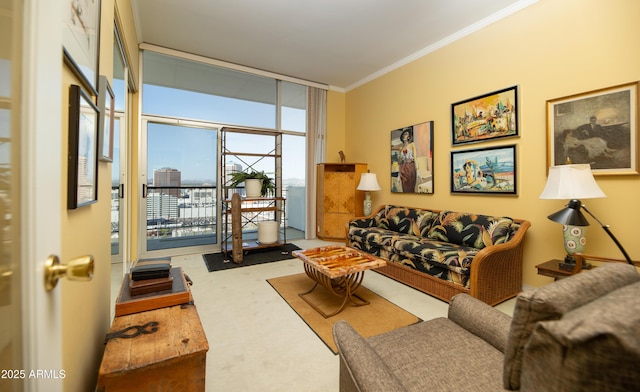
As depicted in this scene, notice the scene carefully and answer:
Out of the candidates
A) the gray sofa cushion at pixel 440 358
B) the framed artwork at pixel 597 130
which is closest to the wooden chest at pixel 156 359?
the gray sofa cushion at pixel 440 358

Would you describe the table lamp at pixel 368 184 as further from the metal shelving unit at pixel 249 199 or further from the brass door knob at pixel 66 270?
the brass door knob at pixel 66 270

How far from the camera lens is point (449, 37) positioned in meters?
3.53

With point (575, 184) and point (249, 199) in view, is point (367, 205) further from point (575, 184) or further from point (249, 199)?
point (575, 184)

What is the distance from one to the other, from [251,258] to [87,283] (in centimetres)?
281

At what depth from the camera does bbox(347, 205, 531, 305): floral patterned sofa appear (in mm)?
2422

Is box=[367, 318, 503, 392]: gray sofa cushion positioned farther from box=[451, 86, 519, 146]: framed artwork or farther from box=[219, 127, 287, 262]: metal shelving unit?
box=[219, 127, 287, 262]: metal shelving unit

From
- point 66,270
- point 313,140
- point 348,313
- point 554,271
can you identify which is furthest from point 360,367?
point 313,140

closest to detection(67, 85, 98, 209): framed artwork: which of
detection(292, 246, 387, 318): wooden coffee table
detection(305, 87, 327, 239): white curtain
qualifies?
detection(292, 246, 387, 318): wooden coffee table

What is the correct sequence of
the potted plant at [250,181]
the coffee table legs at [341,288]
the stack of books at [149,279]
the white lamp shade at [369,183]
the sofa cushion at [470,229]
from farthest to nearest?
the white lamp shade at [369,183] → the potted plant at [250,181] → the sofa cushion at [470,229] → the coffee table legs at [341,288] → the stack of books at [149,279]

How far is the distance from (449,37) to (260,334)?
409 centimetres

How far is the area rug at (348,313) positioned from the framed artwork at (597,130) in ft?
6.89

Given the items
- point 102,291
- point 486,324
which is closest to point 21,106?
point 102,291

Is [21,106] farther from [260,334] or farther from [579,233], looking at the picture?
[579,233]

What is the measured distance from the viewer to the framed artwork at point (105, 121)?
1.40 meters
